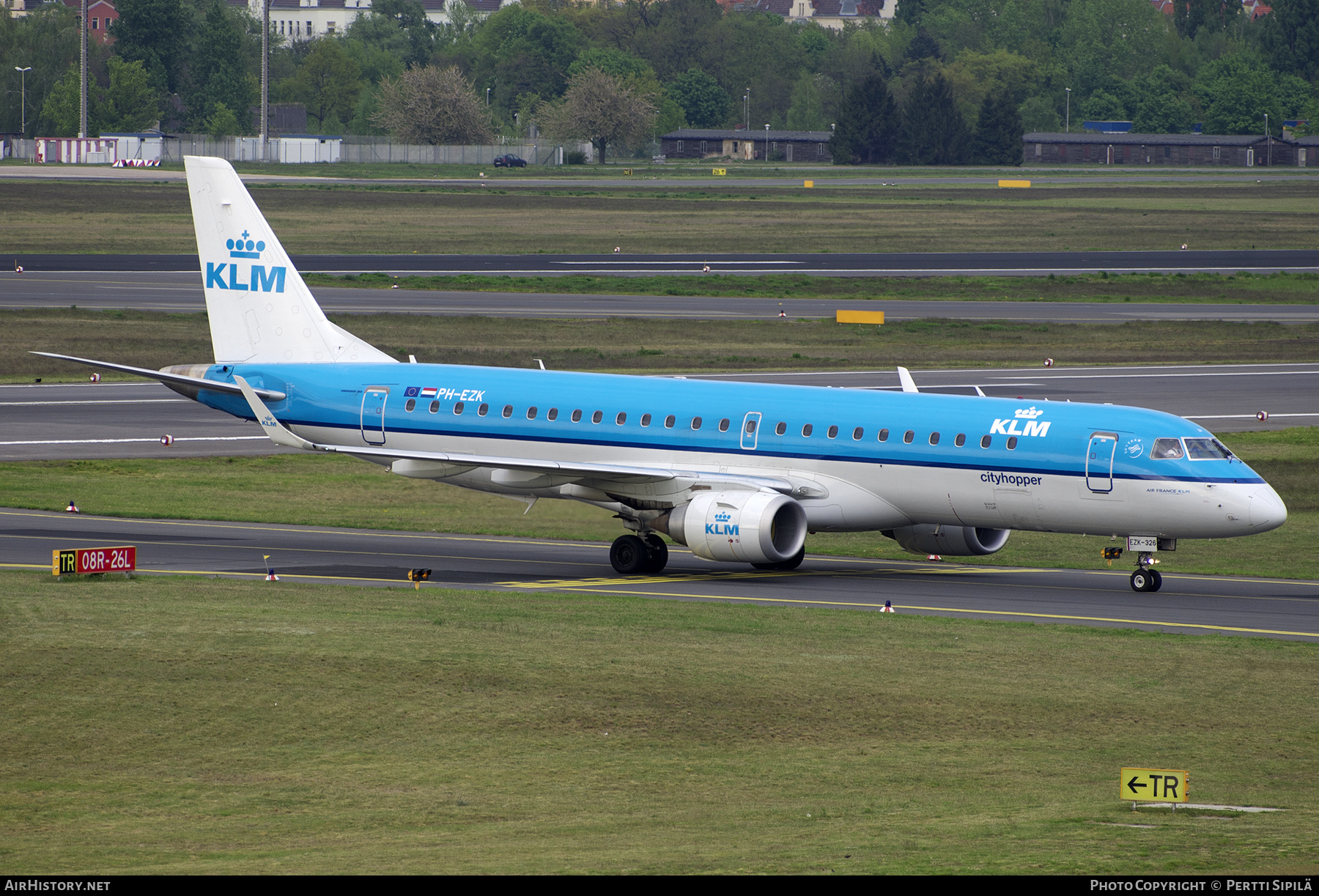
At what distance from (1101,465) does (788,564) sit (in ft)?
23.8

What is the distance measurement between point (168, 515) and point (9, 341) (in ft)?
124

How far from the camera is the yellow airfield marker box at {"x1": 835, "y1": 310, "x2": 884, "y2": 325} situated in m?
92.6

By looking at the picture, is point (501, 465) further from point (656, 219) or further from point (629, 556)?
point (656, 219)

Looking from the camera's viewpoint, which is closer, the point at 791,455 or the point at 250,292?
the point at 791,455

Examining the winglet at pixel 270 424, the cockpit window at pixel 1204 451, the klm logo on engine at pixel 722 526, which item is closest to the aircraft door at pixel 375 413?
the winglet at pixel 270 424

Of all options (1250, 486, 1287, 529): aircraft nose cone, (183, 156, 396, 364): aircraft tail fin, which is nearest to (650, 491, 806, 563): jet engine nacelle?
(1250, 486, 1287, 529): aircraft nose cone

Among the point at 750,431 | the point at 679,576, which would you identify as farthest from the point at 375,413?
the point at 750,431

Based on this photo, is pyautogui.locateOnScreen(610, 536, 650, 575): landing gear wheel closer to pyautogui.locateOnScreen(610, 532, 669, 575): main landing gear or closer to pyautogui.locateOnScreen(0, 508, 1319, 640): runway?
pyautogui.locateOnScreen(610, 532, 669, 575): main landing gear

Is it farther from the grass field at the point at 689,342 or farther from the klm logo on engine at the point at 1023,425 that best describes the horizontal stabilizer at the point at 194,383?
the grass field at the point at 689,342

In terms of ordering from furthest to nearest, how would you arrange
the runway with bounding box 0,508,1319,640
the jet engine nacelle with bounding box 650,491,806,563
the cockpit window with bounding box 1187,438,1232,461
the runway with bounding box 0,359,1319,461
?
the runway with bounding box 0,359,1319,461, the jet engine nacelle with bounding box 650,491,806,563, the cockpit window with bounding box 1187,438,1232,461, the runway with bounding box 0,508,1319,640

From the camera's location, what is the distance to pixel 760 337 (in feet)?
287

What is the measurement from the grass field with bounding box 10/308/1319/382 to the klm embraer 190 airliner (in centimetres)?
2881

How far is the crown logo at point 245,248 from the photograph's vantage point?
4603 cm

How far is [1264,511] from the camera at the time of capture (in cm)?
3553
